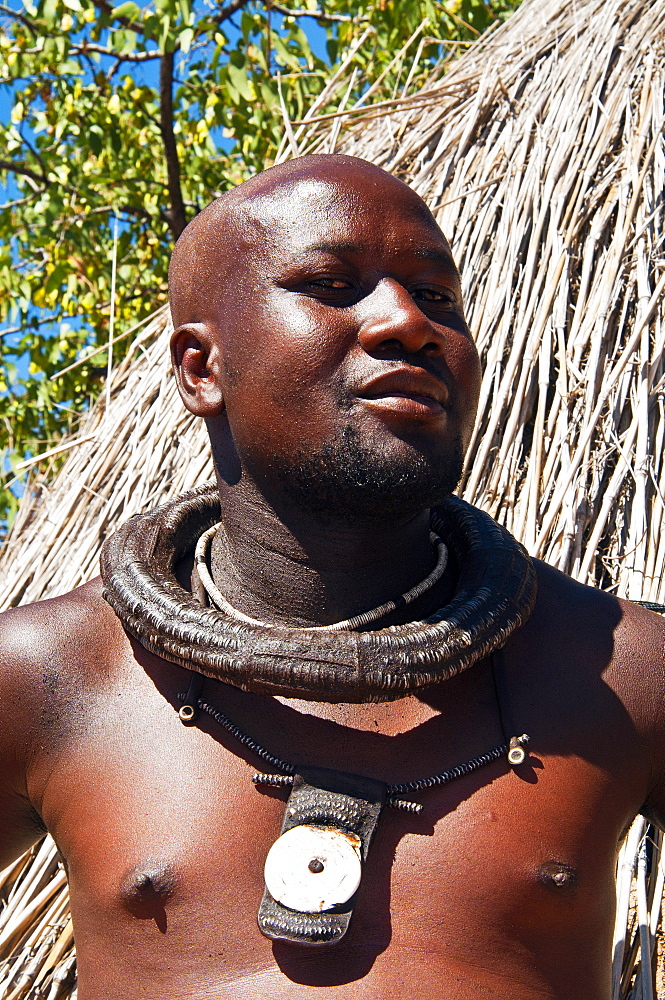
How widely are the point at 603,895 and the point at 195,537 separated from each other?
34.2 inches

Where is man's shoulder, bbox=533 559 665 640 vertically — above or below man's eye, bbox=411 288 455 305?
below

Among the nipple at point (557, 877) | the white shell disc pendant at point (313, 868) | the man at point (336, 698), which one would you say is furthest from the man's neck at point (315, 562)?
the nipple at point (557, 877)

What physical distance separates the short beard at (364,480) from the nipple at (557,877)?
508mm

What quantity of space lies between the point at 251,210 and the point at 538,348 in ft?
3.54

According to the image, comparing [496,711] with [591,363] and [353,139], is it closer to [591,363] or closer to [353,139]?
[591,363]

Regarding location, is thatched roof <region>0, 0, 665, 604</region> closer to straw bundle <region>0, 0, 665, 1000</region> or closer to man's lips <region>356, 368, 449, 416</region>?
straw bundle <region>0, 0, 665, 1000</region>

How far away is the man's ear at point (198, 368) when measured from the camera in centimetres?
170

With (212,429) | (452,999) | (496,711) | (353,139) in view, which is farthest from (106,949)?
(353,139)

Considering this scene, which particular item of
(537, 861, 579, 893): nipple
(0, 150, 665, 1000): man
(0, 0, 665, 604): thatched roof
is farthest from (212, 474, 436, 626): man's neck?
(0, 0, 665, 604): thatched roof

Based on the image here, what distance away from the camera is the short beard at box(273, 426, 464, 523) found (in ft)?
4.79

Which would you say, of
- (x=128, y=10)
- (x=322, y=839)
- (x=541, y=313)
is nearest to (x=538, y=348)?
(x=541, y=313)

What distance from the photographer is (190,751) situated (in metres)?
1.53

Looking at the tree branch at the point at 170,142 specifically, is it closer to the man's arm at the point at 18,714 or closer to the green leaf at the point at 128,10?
the green leaf at the point at 128,10

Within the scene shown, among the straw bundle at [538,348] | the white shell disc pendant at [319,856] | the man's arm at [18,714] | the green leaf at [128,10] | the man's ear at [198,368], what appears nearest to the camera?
the white shell disc pendant at [319,856]
